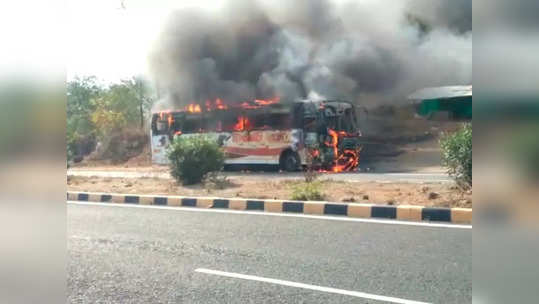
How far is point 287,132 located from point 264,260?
10.1 metres

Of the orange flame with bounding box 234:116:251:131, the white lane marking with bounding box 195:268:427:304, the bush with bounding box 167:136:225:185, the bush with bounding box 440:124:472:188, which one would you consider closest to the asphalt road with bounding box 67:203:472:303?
the white lane marking with bounding box 195:268:427:304

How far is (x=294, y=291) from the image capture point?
3592 mm

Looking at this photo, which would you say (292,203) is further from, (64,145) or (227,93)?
(227,93)

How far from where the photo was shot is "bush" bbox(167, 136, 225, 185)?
419 inches

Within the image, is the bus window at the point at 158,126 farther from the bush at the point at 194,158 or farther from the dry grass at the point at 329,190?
the bush at the point at 194,158

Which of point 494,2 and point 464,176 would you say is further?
point 464,176

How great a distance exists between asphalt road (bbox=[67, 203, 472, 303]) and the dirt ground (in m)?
1.40

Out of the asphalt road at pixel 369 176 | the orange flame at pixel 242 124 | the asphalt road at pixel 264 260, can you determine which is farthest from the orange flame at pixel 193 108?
the asphalt road at pixel 264 260

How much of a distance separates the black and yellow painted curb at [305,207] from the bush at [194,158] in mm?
1377

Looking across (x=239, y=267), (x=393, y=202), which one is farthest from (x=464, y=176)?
(x=239, y=267)

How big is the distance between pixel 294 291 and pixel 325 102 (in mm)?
11100

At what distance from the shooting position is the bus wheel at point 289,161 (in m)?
14.6

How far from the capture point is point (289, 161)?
14.7 m

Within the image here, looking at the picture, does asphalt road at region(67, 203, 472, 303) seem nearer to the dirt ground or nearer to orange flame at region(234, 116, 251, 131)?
the dirt ground
